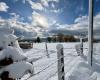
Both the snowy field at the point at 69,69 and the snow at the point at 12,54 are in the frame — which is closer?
the snow at the point at 12,54

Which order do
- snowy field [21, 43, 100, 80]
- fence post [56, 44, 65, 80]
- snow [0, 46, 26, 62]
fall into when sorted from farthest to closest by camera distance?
snowy field [21, 43, 100, 80]
fence post [56, 44, 65, 80]
snow [0, 46, 26, 62]

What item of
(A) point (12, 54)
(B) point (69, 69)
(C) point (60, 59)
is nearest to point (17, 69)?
(A) point (12, 54)

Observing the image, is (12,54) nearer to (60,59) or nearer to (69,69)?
(60,59)

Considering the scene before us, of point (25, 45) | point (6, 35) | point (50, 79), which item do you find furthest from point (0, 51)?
point (25, 45)

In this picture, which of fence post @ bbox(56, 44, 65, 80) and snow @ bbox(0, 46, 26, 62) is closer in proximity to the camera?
snow @ bbox(0, 46, 26, 62)

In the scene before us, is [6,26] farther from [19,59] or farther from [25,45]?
[25,45]

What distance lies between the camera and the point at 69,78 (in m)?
4.34

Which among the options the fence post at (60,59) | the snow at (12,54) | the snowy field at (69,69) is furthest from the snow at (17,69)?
the fence post at (60,59)

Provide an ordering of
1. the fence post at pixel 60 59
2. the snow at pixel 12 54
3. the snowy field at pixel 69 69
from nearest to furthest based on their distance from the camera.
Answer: the snow at pixel 12 54 → the fence post at pixel 60 59 → the snowy field at pixel 69 69

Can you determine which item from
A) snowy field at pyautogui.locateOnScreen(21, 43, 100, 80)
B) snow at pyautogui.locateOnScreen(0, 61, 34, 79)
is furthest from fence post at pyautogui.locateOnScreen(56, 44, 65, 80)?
snow at pyautogui.locateOnScreen(0, 61, 34, 79)

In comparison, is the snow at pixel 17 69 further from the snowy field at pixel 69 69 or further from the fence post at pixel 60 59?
the fence post at pixel 60 59

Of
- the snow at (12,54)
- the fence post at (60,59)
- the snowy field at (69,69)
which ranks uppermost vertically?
the snow at (12,54)

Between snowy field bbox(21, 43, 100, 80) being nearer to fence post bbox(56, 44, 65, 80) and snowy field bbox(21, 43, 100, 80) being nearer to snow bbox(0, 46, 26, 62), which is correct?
fence post bbox(56, 44, 65, 80)

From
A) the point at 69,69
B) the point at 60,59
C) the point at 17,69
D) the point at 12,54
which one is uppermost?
the point at 12,54
